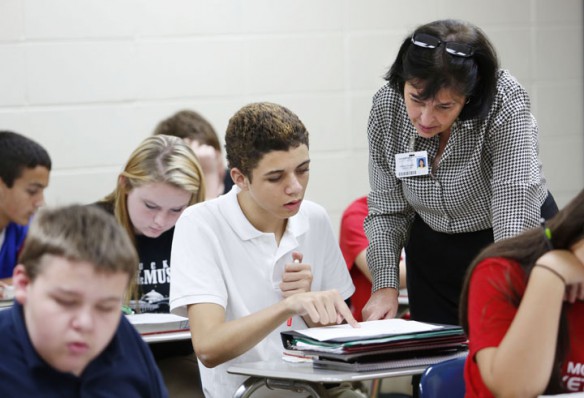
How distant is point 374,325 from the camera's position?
83.7 inches

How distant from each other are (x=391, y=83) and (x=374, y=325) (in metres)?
0.69

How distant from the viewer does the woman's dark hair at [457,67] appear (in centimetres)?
221

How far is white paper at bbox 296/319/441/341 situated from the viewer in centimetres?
197

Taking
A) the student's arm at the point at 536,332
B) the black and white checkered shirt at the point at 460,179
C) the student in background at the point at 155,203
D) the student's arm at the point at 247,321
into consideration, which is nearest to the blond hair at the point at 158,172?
the student in background at the point at 155,203

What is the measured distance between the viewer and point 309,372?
192 cm

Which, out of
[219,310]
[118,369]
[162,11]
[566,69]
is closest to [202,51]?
[162,11]

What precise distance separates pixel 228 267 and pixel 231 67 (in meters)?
2.17

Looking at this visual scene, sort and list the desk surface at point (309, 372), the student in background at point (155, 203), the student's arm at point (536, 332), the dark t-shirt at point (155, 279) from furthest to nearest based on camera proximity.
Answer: the student in background at point (155, 203)
the dark t-shirt at point (155, 279)
the desk surface at point (309, 372)
the student's arm at point (536, 332)

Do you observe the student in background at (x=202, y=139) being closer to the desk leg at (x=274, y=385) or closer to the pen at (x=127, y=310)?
the pen at (x=127, y=310)

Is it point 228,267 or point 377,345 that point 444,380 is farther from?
point 228,267

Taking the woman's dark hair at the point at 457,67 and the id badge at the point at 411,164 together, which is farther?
the id badge at the point at 411,164

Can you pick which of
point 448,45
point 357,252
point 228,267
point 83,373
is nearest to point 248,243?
point 228,267

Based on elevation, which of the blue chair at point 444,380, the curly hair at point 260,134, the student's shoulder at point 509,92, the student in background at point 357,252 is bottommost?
the student in background at point 357,252

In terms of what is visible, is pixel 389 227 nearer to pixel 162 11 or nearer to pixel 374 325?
pixel 374 325
